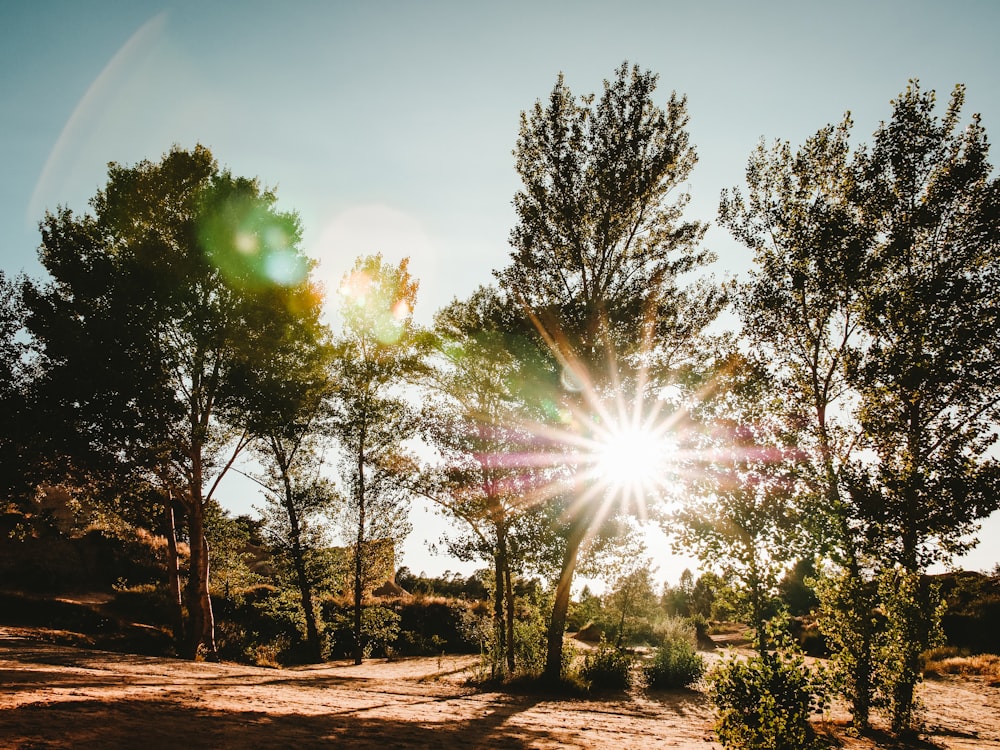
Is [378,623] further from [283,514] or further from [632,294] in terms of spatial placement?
[632,294]

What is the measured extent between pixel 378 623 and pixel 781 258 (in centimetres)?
2297

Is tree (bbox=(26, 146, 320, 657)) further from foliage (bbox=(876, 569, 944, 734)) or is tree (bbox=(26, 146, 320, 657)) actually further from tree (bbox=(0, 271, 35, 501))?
foliage (bbox=(876, 569, 944, 734))

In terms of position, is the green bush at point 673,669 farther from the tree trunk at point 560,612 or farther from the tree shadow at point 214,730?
the tree shadow at point 214,730

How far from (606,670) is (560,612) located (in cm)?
394

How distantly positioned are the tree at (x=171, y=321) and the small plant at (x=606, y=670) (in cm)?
1233

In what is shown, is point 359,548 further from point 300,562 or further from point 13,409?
point 13,409

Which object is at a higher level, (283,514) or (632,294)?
(632,294)

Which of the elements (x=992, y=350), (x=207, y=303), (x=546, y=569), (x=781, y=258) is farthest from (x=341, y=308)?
(x=992, y=350)

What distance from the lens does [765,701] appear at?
531cm

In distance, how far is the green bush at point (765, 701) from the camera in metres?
5.30

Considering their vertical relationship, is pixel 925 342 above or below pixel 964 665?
above

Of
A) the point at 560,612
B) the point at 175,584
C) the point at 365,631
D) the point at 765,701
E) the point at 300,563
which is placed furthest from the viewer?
the point at 365,631

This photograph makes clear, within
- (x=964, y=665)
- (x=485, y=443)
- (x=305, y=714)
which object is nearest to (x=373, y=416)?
(x=485, y=443)

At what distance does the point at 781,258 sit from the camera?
14070 mm
